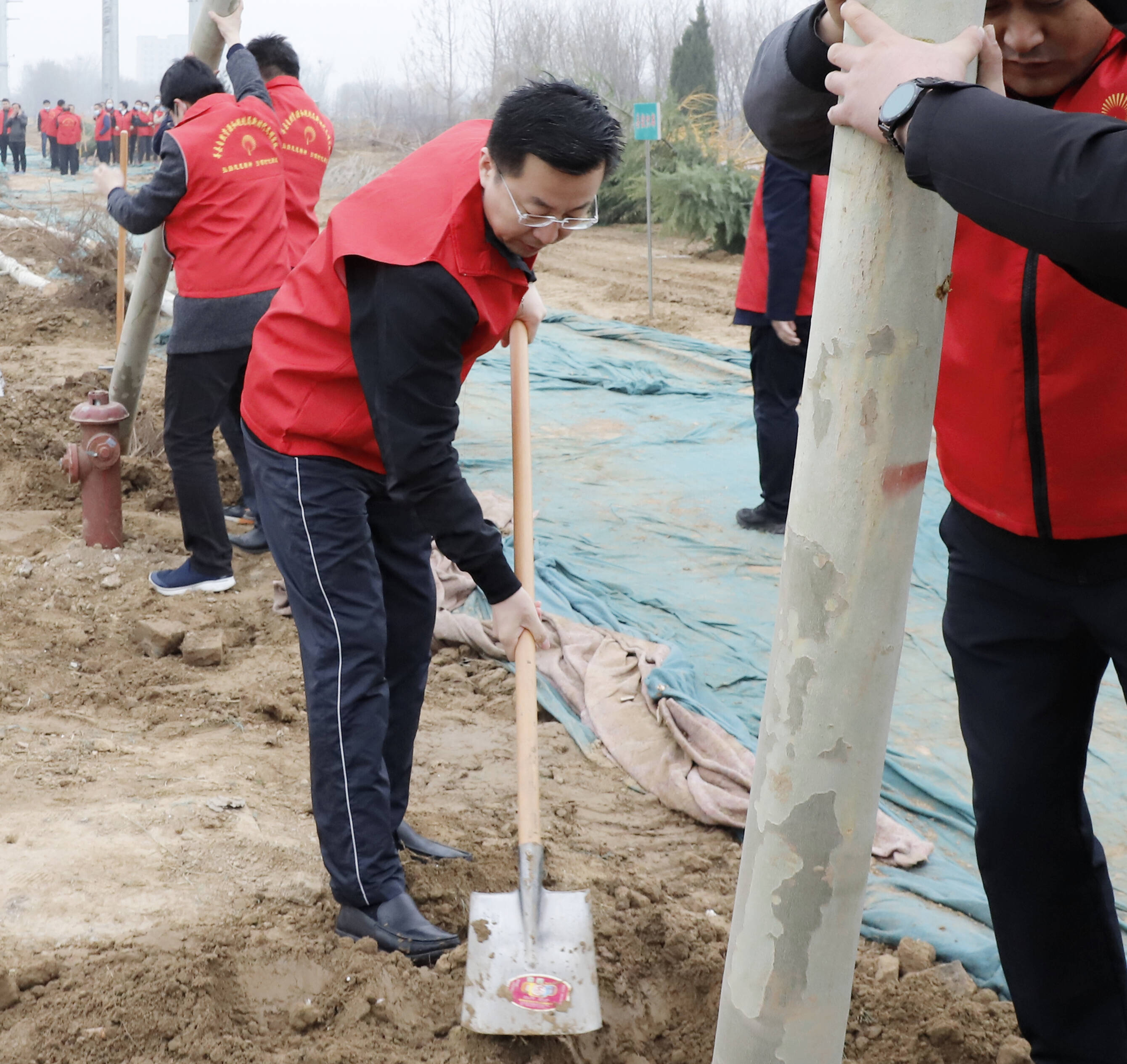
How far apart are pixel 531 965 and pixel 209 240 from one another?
343 centimetres

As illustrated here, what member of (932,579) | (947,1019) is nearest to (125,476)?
(932,579)

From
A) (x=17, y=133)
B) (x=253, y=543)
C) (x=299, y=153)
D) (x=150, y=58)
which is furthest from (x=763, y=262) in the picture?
(x=150, y=58)

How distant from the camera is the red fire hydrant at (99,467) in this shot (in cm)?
516

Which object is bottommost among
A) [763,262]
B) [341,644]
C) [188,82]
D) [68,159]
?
[68,159]

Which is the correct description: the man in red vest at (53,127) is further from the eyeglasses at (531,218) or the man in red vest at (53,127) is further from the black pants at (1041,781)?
the black pants at (1041,781)

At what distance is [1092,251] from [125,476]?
565 centimetres

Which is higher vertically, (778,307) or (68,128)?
(778,307)

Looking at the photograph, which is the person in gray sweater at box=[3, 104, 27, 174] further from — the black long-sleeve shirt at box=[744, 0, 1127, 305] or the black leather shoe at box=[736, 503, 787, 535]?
the black long-sleeve shirt at box=[744, 0, 1127, 305]

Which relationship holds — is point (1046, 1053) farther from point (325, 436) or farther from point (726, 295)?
point (726, 295)

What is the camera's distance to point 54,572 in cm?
508

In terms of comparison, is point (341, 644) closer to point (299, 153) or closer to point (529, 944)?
point (529, 944)

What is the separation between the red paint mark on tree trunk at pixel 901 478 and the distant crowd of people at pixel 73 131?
1171 inches

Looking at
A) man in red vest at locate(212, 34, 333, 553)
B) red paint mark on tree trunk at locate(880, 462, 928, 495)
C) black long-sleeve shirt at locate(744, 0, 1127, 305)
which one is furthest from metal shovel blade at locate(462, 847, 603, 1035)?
man in red vest at locate(212, 34, 333, 553)

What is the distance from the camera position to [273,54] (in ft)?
17.1
